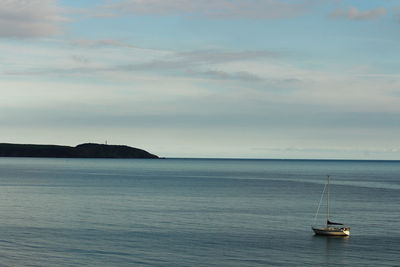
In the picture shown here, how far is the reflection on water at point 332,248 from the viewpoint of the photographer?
67.7 m

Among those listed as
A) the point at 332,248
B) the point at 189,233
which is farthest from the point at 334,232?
the point at 189,233

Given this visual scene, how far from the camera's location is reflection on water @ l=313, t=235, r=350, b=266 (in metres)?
67.7

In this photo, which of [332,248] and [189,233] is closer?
[332,248]

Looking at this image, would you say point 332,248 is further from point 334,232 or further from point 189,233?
point 189,233

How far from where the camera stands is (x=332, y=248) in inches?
2977

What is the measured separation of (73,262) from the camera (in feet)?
207

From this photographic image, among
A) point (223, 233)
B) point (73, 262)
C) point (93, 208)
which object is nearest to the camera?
point (73, 262)

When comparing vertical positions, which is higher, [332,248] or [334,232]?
[334,232]

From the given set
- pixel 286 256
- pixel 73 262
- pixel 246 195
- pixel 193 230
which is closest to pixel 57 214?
pixel 193 230

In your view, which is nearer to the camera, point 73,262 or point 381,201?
point 73,262

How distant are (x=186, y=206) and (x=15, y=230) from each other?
42842 mm

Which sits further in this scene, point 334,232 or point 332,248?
point 334,232

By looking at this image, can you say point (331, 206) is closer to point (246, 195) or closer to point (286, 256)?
point (246, 195)

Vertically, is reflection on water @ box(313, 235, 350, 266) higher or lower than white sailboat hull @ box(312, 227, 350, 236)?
lower
